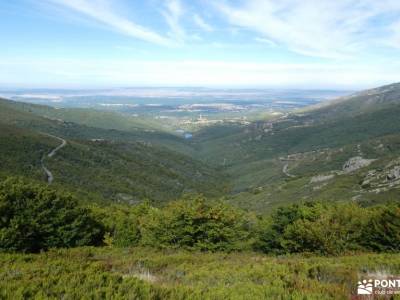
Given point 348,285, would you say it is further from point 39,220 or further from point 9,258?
point 39,220

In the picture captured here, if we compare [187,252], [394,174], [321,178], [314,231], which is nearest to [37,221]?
[187,252]

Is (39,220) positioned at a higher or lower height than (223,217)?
higher

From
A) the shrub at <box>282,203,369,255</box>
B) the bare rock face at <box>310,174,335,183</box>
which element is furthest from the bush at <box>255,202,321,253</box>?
the bare rock face at <box>310,174,335,183</box>

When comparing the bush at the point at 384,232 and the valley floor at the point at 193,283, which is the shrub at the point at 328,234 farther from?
the valley floor at the point at 193,283

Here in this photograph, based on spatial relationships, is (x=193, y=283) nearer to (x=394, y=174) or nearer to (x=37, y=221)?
(x=37, y=221)

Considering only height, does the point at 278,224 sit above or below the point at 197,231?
below

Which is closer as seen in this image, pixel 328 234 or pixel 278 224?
pixel 328 234

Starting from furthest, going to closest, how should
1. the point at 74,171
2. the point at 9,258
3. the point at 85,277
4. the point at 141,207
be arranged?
1. the point at 74,171
2. the point at 141,207
3. the point at 9,258
4. the point at 85,277

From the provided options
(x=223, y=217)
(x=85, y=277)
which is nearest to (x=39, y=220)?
(x=223, y=217)
